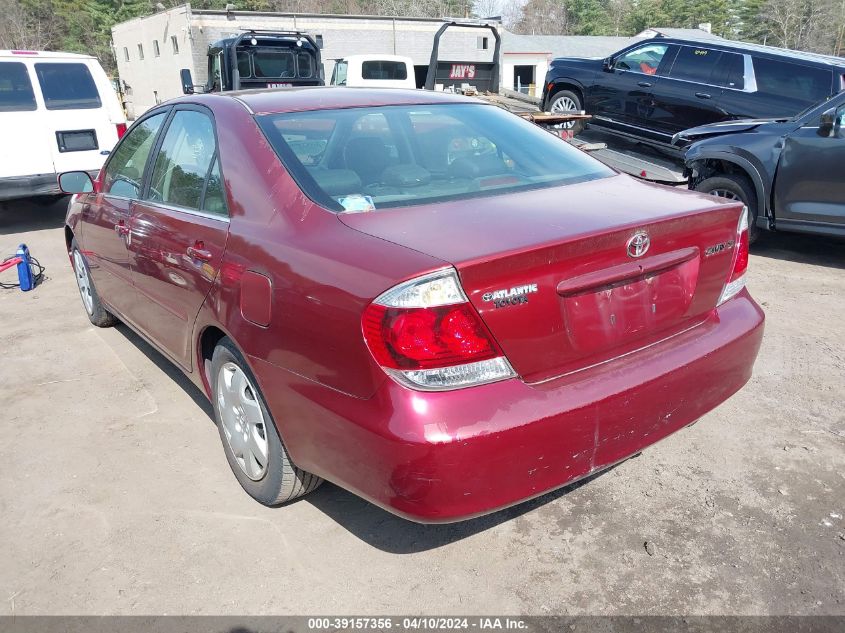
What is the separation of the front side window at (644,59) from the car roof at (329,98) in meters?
6.43

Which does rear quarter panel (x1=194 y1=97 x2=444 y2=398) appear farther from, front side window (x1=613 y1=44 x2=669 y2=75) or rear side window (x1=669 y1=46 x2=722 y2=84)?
front side window (x1=613 y1=44 x2=669 y2=75)

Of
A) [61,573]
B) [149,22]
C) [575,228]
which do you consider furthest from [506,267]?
[149,22]

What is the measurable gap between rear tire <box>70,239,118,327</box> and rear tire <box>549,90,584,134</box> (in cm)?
675

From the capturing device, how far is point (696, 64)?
865 centimetres

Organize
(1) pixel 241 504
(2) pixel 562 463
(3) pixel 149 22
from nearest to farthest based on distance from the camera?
1. (2) pixel 562 463
2. (1) pixel 241 504
3. (3) pixel 149 22

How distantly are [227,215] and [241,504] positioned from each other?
124cm

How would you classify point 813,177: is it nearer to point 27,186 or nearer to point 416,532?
point 416,532

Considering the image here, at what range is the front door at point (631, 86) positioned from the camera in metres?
9.01

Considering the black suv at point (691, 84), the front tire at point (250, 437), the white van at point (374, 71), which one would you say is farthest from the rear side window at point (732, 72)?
the white van at point (374, 71)

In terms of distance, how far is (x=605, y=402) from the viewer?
223cm

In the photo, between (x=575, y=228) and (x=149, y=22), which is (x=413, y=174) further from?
(x=149, y=22)

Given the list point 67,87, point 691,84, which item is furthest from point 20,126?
point 691,84

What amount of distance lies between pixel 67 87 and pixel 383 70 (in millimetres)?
8184

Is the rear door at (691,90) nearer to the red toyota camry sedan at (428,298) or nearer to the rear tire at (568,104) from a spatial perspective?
the rear tire at (568,104)
